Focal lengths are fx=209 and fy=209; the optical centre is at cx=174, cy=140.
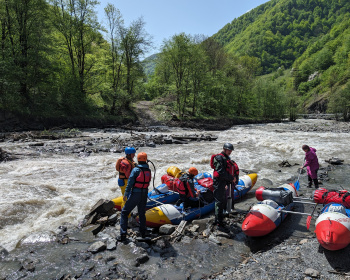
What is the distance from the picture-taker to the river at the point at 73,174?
573 centimetres

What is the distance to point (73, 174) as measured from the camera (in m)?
9.16

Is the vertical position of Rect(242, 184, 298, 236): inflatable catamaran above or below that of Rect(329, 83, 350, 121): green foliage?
below

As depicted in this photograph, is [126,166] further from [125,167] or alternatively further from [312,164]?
[312,164]

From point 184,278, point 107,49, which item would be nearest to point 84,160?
point 184,278

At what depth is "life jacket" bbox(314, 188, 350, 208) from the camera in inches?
208

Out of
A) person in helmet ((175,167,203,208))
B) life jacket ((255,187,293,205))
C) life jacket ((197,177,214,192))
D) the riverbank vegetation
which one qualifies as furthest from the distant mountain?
person in helmet ((175,167,203,208))

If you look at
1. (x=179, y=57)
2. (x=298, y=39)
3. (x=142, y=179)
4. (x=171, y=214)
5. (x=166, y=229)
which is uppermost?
(x=298, y=39)

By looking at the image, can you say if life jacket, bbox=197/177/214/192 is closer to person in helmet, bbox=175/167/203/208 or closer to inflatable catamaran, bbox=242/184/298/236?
person in helmet, bbox=175/167/203/208

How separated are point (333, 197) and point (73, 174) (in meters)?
9.38

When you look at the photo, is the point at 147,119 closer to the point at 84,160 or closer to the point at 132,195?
the point at 84,160

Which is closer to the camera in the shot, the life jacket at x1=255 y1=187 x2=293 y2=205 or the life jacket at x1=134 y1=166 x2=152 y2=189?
the life jacket at x1=134 y1=166 x2=152 y2=189

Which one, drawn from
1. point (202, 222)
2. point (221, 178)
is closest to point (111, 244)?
point (202, 222)

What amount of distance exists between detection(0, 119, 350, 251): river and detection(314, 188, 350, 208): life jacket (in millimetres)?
2882

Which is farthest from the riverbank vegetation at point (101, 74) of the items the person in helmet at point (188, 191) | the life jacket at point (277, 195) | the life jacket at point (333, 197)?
the life jacket at point (333, 197)
